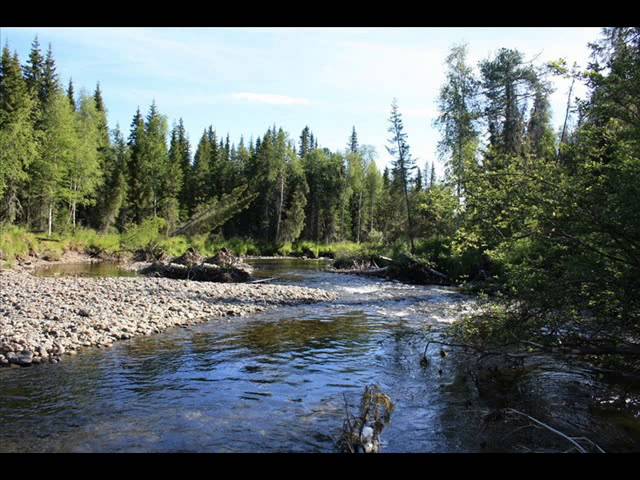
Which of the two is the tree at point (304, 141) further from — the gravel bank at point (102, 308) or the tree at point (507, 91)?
the gravel bank at point (102, 308)

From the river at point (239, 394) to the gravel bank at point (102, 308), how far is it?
583 mm

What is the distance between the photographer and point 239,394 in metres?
8.27

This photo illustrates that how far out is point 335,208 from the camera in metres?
66.4

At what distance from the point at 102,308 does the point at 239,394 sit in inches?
298

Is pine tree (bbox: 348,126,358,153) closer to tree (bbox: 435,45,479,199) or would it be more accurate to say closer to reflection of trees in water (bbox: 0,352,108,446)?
tree (bbox: 435,45,479,199)

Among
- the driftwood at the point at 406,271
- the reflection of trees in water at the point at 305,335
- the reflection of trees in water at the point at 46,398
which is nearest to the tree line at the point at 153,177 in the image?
the driftwood at the point at 406,271

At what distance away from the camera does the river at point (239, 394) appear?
6.44m

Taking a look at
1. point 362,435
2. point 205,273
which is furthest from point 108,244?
point 362,435

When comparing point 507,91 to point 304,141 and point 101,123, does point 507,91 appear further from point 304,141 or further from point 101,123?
point 304,141

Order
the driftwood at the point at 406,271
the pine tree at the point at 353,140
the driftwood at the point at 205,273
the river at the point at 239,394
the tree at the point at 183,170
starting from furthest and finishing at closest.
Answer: the pine tree at the point at 353,140 → the tree at the point at 183,170 → the driftwood at the point at 406,271 → the driftwood at the point at 205,273 → the river at the point at 239,394

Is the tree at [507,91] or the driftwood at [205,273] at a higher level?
the tree at [507,91]

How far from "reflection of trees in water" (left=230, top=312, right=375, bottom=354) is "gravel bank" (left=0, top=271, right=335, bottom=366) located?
2167mm
